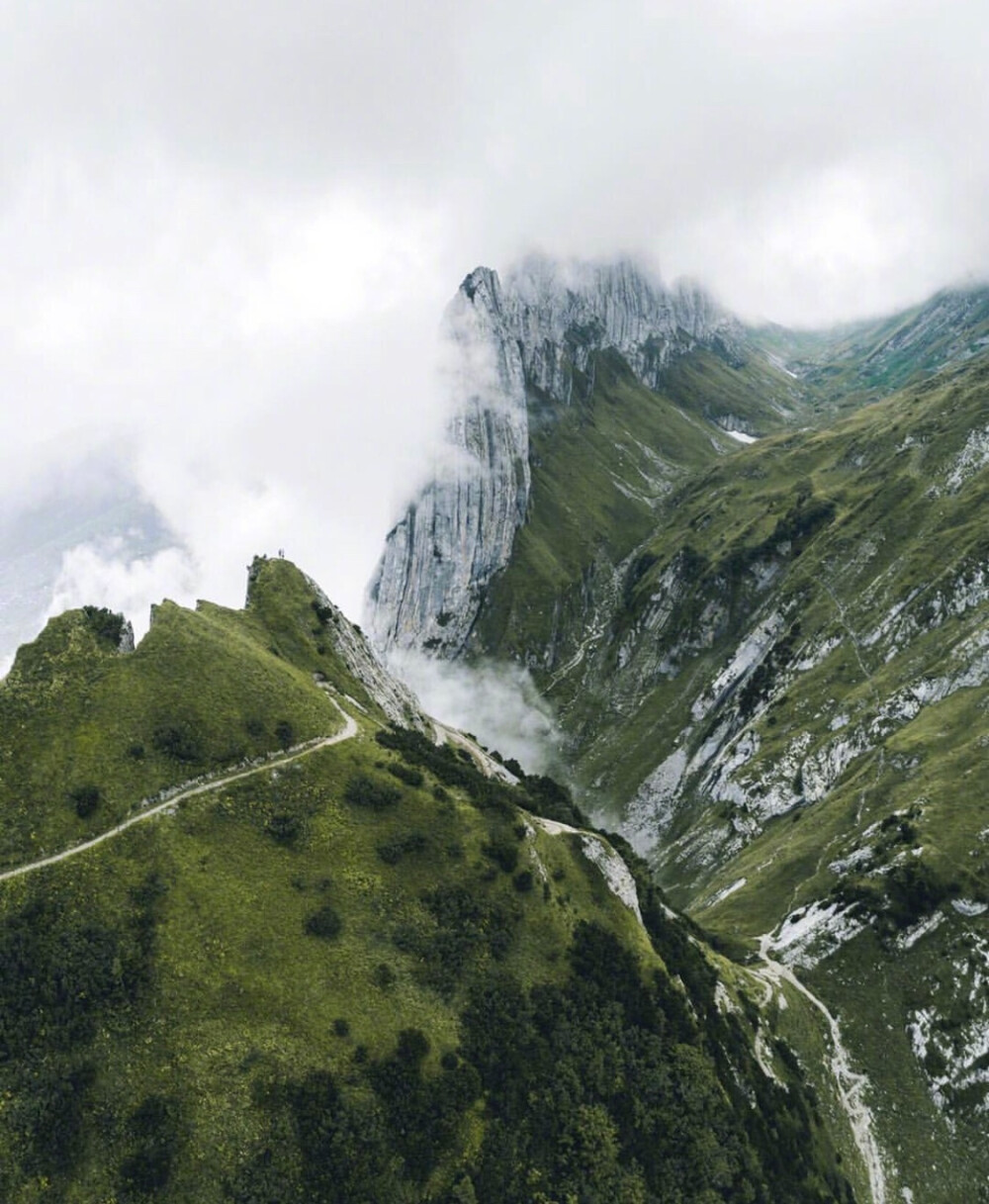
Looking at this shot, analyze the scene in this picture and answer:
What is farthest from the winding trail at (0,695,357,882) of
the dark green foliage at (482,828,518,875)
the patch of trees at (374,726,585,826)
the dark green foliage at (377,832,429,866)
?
the dark green foliage at (482,828,518,875)

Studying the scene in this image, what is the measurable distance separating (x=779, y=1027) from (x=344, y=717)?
7091 cm

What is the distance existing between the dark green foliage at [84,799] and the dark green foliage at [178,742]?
787 cm

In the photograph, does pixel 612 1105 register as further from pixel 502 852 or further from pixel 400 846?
pixel 400 846

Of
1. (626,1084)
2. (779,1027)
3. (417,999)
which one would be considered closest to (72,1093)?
(417,999)

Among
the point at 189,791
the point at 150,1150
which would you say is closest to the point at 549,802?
the point at 189,791

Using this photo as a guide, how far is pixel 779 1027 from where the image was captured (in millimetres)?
90000

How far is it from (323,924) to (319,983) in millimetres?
5313

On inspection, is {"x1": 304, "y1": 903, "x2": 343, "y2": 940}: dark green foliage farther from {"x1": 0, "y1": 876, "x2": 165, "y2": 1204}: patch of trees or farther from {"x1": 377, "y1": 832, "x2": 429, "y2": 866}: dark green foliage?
{"x1": 0, "y1": 876, "x2": 165, "y2": 1204}: patch of trees

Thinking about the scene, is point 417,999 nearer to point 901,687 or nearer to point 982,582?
point 901,687

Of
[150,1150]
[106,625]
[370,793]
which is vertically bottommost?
[150,1150]

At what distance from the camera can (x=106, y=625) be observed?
8650 centimetres

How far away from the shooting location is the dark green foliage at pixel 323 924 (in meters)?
65.6

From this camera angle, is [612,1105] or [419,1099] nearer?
[419,1099]

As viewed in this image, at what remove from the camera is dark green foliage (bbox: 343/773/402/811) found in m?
77.9
